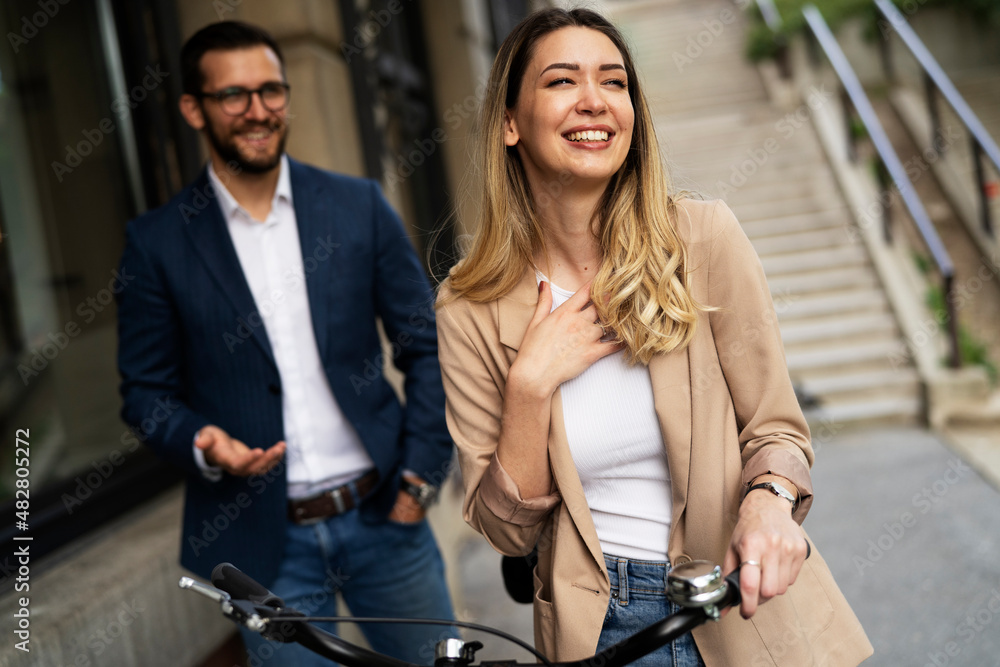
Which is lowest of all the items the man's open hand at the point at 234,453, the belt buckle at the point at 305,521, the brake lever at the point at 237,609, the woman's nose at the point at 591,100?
the belt buckle at the point at 305,521

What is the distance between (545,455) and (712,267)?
48cm

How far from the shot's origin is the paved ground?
11.8 feet

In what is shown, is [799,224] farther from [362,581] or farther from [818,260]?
[362,581]

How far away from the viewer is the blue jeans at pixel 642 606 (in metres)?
1.61

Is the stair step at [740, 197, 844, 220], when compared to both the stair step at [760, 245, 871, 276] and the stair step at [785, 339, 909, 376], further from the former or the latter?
the stair step at [785, 339, 909, 376]

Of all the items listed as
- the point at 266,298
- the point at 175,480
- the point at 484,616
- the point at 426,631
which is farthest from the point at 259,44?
the point at 484,616

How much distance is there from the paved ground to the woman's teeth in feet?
9.39

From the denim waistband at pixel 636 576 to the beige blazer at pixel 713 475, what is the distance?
30 millimetres

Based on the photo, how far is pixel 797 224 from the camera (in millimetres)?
8523

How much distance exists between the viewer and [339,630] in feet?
10.9

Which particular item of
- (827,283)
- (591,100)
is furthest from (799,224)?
(591,100)

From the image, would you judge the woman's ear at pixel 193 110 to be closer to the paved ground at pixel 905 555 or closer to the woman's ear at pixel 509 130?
the woman's ear at pixel 509 130

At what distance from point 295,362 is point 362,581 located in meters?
0.66

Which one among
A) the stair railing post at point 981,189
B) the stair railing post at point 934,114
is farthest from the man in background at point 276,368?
the stair railing post at point 934,114
